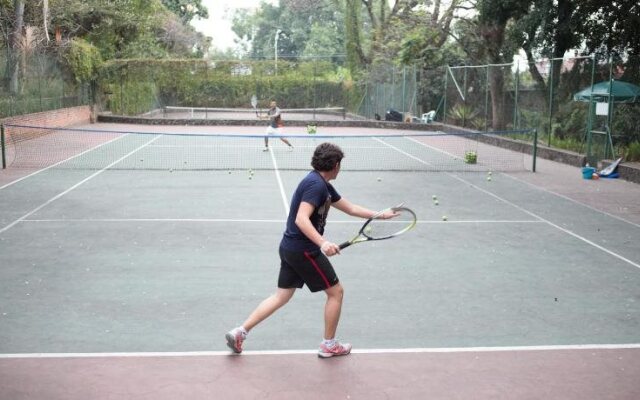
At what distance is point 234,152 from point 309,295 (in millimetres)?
16509

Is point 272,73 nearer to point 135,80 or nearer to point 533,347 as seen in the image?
point 135,80

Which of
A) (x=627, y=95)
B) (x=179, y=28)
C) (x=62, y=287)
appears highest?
(x=179, y=28)

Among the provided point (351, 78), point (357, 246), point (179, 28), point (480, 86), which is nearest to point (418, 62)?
point (480, 86)

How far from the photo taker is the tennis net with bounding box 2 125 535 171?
19875 mm

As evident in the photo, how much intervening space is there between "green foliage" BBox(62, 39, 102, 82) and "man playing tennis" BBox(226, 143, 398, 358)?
3103 centimetres

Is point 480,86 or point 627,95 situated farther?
point 480,86

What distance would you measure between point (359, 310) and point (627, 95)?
1476 cm

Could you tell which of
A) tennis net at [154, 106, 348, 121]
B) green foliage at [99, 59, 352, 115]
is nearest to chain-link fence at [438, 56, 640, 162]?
tennis net at [154, 106, 348, 121]

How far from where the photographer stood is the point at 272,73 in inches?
1929

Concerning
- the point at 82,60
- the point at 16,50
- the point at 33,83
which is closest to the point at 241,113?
the point at 82,60

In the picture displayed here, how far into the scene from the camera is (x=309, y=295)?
7727mm

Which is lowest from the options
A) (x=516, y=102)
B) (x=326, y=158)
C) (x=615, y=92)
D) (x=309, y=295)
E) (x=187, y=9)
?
(x=309, y=295)

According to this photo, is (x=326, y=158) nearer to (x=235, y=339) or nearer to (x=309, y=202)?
(x=309, y=202)

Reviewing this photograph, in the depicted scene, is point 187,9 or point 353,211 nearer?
point 353,211
